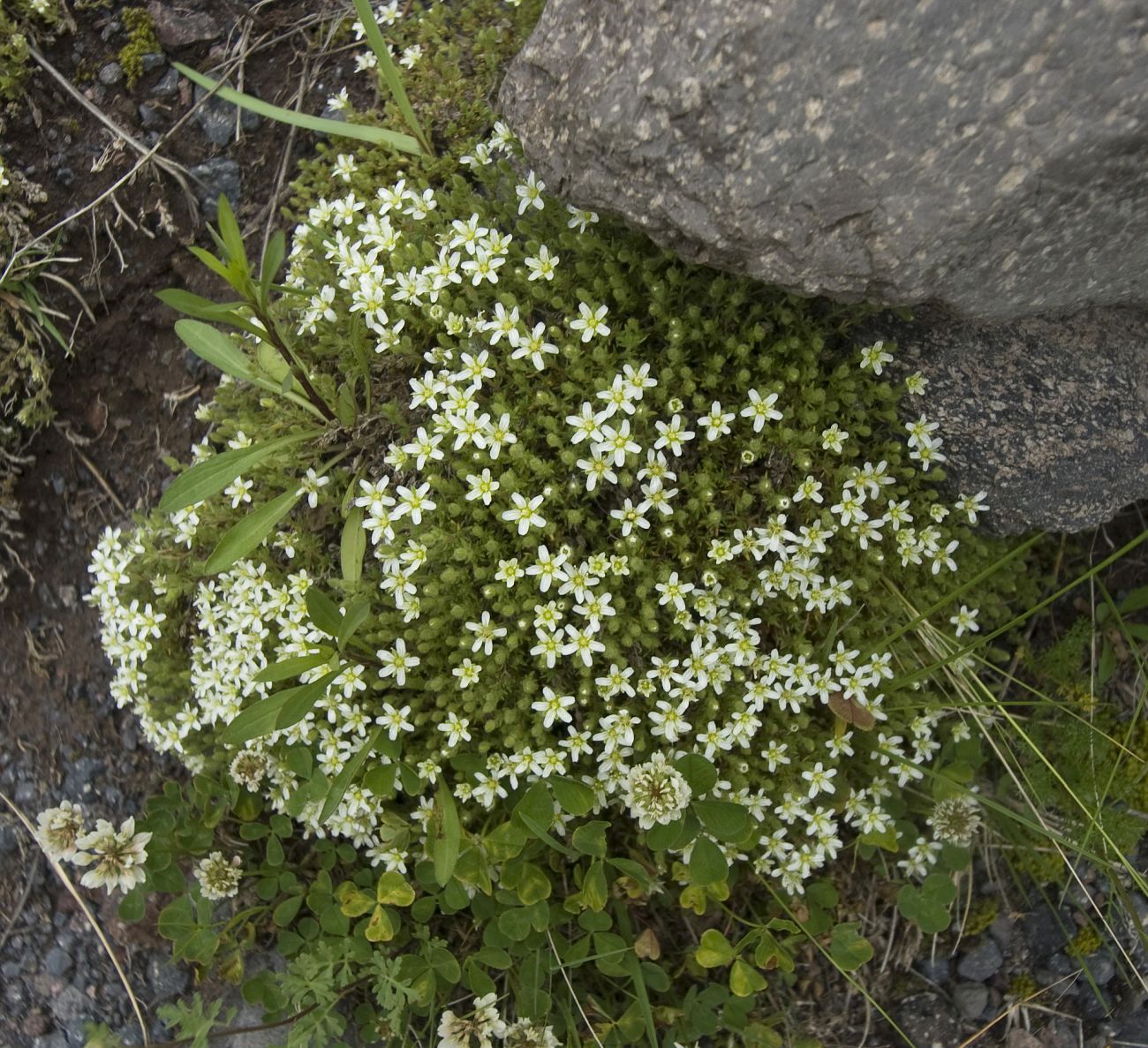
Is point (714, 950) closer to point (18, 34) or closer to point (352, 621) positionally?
point (352, 621)

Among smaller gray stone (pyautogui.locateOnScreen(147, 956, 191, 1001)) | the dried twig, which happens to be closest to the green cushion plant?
smaller gray stone (pyautogui.locateOnScreen(147, 956, 191, 1001))

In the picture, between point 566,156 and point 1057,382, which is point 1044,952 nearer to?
point 1057,382

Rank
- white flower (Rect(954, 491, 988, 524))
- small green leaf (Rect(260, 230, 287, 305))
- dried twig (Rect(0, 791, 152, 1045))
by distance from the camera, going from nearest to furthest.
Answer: small green leaf (Rect(260, 230, 287, 305)) < white flower (Rect(954, 491, 988, 524)) < dried twig (Rect(0, 791, 152, 1045))

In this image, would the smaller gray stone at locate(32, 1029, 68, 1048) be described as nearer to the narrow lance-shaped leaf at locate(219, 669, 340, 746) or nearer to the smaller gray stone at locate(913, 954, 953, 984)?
the narrow lance-shaped leaf at locate(219, 669, 340, 746)

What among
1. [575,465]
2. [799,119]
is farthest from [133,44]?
[799,119]

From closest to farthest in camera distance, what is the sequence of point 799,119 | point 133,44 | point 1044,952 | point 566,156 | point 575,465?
1. point 799,119
2. point 566,156
3. point 575,465
4. point 1044,952
5. point 133,44

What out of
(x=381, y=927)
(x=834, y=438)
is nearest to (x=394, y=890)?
(x=381, y=927)

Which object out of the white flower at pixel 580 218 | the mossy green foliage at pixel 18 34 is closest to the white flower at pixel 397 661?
the white flower at pixel 580 218
